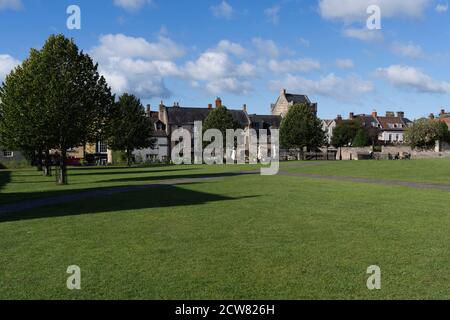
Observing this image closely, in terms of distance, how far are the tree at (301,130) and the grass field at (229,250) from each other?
6399 cm

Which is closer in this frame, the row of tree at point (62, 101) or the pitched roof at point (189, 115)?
the row of tree at point (62, 101)

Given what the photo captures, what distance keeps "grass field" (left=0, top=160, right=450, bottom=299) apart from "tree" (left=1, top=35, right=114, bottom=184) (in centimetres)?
1779

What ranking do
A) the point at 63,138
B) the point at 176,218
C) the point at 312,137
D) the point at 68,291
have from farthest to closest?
the point at 312,137 → the point at 63,138 → the point at 176,218 → the point at 68,291

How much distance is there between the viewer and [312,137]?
8194cm

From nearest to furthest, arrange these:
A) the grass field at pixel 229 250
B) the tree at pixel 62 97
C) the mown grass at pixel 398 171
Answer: the grass field at pixel 229 250 → the mown grass at pixel 398 171 → the tree at pixel 62 97

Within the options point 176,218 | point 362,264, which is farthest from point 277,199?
point 362,264

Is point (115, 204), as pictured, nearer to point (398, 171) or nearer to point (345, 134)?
point (398, 171)

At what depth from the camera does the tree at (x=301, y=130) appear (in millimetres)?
80812

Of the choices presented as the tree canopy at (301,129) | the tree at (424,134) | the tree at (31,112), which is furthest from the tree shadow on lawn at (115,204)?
the tree at (424,134)

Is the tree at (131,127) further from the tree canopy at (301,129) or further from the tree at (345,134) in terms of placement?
the tree at (345,134)

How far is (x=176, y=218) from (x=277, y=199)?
6.33m

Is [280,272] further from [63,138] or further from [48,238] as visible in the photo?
[63,138]

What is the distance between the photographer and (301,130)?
80438mm

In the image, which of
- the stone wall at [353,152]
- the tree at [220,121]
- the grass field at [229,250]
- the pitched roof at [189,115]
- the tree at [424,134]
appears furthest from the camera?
the pitched roof at [189,115]
